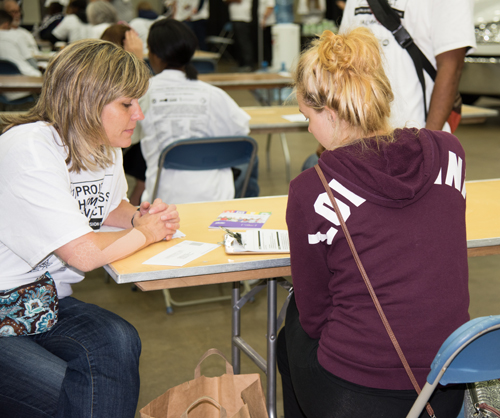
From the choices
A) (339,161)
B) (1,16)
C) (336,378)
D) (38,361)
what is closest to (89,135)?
(38,361)

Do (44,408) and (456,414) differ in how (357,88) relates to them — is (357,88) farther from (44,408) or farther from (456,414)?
(44,408)

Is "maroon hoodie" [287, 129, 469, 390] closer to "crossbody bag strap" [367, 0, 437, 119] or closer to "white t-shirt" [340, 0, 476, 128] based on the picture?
Result: "white t-shirt" [340, 0, 476, 128]

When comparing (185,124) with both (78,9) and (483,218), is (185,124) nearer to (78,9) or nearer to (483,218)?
(483,218)

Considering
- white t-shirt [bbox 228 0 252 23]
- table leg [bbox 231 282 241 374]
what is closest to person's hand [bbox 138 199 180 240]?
table leg [bbox 231 282 241 374]

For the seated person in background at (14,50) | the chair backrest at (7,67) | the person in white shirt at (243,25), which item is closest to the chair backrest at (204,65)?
the seated person in background at (14,50)

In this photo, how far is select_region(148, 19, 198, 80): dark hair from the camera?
260 cm

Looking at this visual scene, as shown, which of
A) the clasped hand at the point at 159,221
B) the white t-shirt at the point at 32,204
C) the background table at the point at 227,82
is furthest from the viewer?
the background table at the point at 227,82

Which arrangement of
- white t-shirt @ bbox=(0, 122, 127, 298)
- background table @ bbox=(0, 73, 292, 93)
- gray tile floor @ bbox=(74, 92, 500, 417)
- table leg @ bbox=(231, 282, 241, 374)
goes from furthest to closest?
background table @ bbox=(0, 73, 292, 93)
gray tile floor @ bbox=(74, 92, 500, 417)
table leg @ bbox=(231, 282, 241, 374)
white t-shirt @ bbox=(0, 122, 127, 298)

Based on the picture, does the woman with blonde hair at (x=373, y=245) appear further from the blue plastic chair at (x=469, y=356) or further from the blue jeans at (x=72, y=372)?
the blue jeans at (x=72, y=372)

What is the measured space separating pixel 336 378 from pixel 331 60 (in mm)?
668

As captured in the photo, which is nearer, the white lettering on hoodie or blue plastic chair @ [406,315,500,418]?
blue plastic chair @ [406,315,500,418]

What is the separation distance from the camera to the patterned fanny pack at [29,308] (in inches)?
53.7

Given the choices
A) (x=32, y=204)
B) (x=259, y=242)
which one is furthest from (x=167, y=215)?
(x=32, y=204)

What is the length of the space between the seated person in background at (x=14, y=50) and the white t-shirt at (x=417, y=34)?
4208mm
